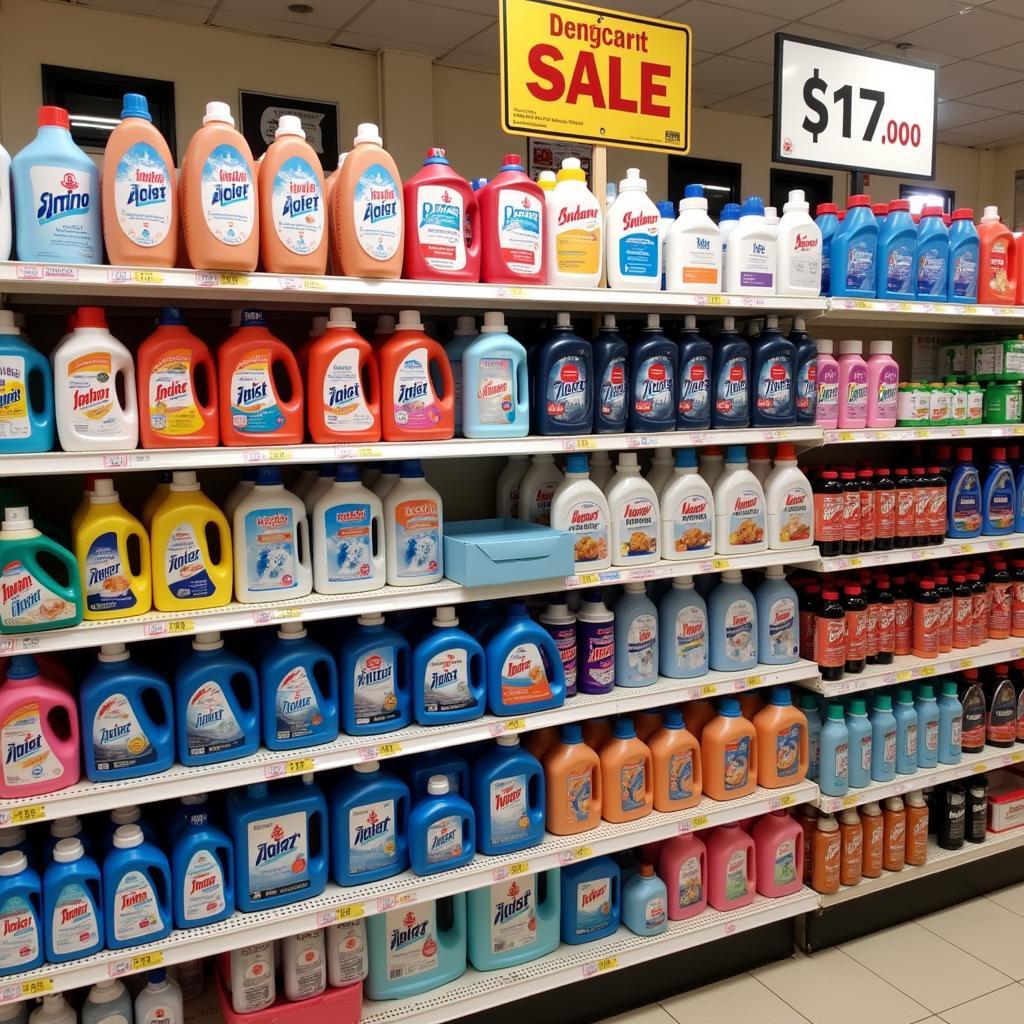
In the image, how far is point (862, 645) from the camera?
2941 millimetres

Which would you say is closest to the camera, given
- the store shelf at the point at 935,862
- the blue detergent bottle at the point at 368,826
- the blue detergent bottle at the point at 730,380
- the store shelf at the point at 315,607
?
the store shelf at the point at 315,607

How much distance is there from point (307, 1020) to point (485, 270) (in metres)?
1.92

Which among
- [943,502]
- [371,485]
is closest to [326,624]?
[371,485]

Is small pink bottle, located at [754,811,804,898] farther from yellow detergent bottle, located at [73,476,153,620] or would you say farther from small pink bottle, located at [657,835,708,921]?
yellow detergent bottle, located at [73,476,153,620]

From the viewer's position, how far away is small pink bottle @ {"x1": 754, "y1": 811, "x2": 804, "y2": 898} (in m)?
2.81

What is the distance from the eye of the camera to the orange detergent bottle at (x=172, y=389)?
76.8 inches

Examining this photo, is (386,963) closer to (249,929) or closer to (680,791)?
(249,929)

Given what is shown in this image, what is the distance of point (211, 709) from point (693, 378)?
1546 mm

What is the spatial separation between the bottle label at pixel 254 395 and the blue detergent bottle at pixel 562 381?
70 centimetres

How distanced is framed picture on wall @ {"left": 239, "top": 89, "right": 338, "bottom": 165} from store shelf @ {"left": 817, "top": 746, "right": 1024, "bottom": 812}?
502 cm

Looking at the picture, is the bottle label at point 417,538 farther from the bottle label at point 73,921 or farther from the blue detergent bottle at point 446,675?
→ the bottle label at point 73,921

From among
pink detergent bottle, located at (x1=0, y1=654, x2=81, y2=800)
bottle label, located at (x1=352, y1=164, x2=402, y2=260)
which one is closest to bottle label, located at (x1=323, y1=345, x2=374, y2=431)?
bottle label, located at (x1=352, y1=164, x2=402, y2=260)

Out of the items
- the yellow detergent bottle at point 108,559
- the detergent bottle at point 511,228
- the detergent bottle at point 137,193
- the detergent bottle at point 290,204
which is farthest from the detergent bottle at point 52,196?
the detergent bottle at point 511,228

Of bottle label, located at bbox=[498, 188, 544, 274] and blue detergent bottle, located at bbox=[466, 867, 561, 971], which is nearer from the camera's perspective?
bottle label, located at bbox=[498, 188, 544, 274]
